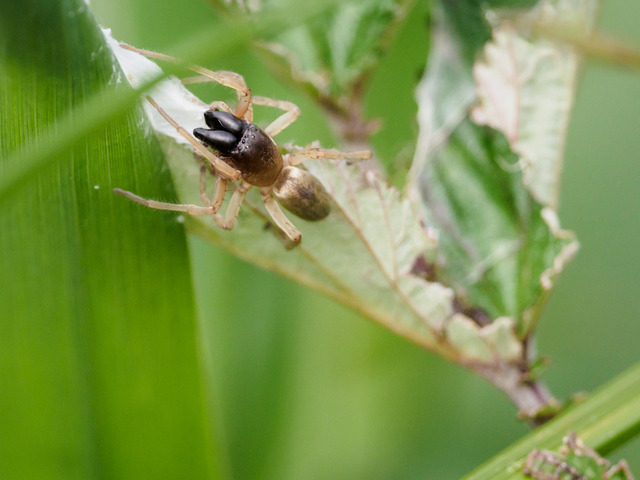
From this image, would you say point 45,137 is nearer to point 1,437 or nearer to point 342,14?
point 1,437

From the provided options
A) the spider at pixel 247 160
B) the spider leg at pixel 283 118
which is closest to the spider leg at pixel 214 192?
the spider at pixel 247 160

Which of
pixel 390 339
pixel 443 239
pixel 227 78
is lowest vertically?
pixel 390 339

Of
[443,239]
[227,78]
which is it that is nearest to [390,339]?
[443,239]

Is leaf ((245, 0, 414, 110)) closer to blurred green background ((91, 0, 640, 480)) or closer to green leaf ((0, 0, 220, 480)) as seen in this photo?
blurred green background ((91, 0, 640, 480))

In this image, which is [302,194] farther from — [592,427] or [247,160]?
[592,427]

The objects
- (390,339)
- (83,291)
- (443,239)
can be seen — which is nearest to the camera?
(83,291)

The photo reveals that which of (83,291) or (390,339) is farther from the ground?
(83,291)

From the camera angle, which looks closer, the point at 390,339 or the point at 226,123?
the point at 226,123

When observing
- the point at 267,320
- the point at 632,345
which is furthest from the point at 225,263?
the point at 632,345
